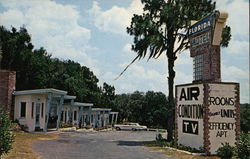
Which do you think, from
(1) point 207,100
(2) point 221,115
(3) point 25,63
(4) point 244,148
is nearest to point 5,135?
(4) point 244,148

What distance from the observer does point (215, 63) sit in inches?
702

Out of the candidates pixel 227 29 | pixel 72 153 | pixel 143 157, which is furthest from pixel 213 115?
pixel 227 29

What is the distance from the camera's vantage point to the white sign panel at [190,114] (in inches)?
671

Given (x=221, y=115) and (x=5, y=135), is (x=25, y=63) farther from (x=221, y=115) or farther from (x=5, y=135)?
(x=5, y=135)

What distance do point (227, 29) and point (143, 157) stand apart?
1381 cm

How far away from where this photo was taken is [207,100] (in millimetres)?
16562

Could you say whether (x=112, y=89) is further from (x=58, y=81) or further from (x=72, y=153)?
(x=72, y=153)

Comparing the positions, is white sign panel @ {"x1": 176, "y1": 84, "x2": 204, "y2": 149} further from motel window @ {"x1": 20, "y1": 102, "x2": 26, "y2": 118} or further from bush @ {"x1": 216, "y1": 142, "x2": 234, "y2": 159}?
motel window @ {"x1": 20, "y1": 102, "x2": 26, "y2": 118}

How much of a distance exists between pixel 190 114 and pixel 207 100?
6.11 ft

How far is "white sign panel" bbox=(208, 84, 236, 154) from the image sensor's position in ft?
53.8

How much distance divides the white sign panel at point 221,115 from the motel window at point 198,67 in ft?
6.34

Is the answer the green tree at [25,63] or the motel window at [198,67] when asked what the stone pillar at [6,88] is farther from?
the motel window at [198,67]

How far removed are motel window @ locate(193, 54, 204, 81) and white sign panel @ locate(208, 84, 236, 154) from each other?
6.34ft

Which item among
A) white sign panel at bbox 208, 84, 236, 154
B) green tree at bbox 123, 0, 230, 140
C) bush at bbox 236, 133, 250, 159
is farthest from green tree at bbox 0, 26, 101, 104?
bush at bbox 236, 133, 250, 159
